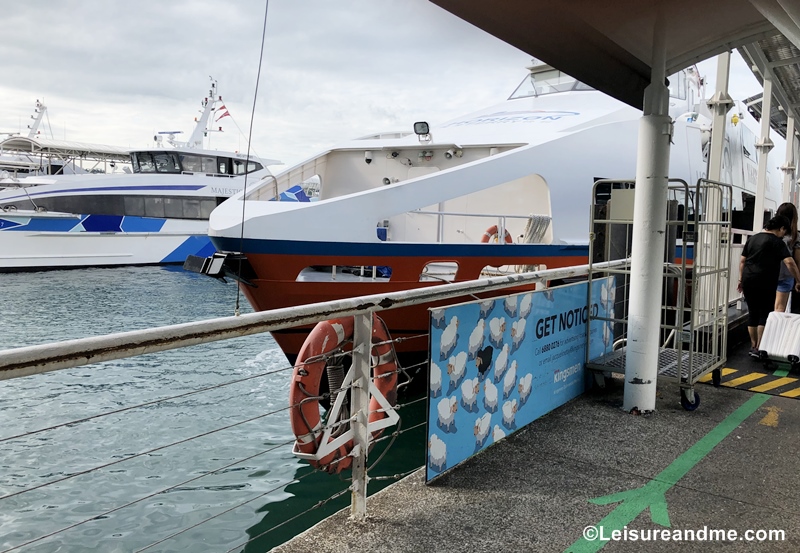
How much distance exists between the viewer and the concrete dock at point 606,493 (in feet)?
9.70

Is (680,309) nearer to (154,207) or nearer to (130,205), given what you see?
(130,205)

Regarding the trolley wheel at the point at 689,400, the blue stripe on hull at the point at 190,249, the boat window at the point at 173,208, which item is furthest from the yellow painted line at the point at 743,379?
the boat window at the point at 173,208

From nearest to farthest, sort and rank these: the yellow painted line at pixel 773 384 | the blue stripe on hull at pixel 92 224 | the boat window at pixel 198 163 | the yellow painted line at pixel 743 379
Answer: the yellow painted line at pixel 773 384 → the yellow painted line at pixel 743 379 → the blue stripe on hull at pixel 92 224 → the boat window at pixel 198 163

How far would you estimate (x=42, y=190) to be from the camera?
25.4 metres

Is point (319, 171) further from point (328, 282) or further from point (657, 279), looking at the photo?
point (657, 279)

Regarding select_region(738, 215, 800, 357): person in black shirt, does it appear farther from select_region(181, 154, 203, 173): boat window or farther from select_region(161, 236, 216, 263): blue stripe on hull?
select_region(181, 154, 203, 173): boat window

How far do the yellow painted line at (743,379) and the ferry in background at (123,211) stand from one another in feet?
65.7

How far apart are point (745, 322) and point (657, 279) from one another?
402cm

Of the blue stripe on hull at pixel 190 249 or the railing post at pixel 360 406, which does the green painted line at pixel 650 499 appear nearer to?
the railing post at pixel 360 406

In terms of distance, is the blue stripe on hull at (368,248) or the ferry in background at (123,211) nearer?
the blue stripe on hull at (368,248)

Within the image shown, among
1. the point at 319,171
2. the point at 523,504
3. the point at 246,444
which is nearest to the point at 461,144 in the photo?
the point at 319,171

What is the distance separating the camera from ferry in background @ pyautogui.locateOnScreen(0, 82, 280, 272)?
24.5 m

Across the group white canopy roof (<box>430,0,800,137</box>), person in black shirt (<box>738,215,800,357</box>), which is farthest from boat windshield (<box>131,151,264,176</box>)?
white canopy roof (<box>430,0,800,137</box>)

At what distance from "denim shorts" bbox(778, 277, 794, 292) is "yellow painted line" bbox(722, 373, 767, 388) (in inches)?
64.0
